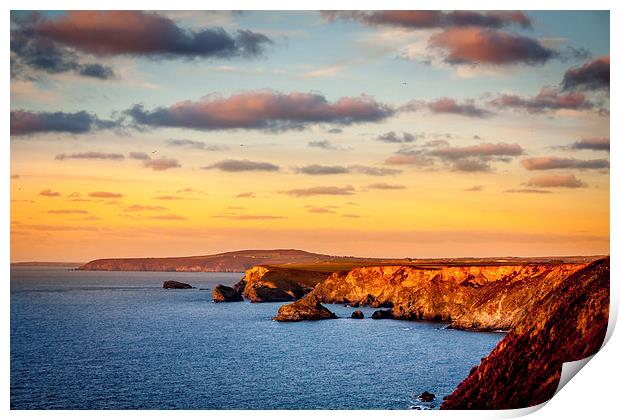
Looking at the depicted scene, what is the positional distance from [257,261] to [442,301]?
45868 mm

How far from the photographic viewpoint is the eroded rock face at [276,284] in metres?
110

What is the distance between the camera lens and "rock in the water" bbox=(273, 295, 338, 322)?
77062 millimetres

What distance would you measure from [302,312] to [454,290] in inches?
639

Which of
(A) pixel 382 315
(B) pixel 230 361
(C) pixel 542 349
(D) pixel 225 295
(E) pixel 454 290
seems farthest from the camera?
(D) pixel 225 295

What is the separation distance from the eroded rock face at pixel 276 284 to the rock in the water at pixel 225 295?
2.34 m

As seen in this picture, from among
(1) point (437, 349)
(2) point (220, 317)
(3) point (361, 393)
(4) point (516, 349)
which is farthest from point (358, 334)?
(4) point (516, 349)

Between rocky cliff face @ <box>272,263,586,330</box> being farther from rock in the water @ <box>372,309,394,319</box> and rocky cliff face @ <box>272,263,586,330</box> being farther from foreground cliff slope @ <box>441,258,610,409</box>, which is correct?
foreground cliff slope @ <box>441,258,610,409</box>

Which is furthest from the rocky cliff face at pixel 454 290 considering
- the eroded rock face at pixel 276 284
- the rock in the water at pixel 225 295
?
the rock in the water at pixel 225 295

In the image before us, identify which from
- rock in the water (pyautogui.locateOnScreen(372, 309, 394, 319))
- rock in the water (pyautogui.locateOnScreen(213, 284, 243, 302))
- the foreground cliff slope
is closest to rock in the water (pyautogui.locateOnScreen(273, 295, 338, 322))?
rock in the water (pyautogui.locateOnScreen(372, 309, 394, 319))

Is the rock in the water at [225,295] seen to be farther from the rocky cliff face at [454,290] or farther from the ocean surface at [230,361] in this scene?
the ocean surface at [230,361]

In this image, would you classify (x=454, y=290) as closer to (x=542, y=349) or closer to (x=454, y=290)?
(x=454, y=290)

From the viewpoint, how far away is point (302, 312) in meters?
77.7

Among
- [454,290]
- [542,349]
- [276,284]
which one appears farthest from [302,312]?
[542,349]
